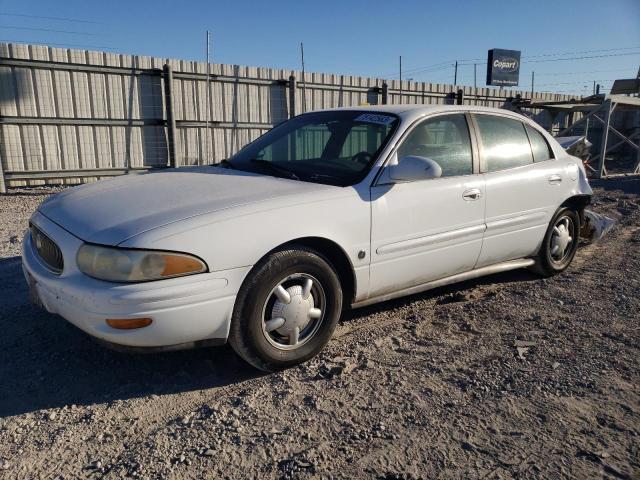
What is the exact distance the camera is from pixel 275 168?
371 cm

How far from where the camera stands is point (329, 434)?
2.38 meters

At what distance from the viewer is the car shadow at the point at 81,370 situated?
8.85ft

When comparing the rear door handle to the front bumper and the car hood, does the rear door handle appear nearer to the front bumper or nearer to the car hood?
the car hood

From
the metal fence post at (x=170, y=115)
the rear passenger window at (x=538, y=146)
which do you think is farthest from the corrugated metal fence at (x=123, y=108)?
the rear passenger window at (x=538, y=146)

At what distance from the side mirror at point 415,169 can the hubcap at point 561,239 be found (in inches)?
82.3

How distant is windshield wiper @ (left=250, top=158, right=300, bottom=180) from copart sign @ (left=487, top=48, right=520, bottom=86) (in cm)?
2252

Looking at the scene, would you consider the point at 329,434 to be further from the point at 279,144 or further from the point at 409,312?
the point at 279,144

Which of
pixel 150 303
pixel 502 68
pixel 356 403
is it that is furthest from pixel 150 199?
pixel 502 68

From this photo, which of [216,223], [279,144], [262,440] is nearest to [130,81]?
[279,144]

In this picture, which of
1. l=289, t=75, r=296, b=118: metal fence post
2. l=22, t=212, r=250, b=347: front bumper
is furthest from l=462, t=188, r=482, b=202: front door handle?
l=289, t=75, r=296, b=118: metal fence post

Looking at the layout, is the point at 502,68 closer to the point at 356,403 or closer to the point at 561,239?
the point at 561,239

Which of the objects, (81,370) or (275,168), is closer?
(81,370)

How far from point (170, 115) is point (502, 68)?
19673 millimetres

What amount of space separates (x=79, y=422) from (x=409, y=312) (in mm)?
2415
